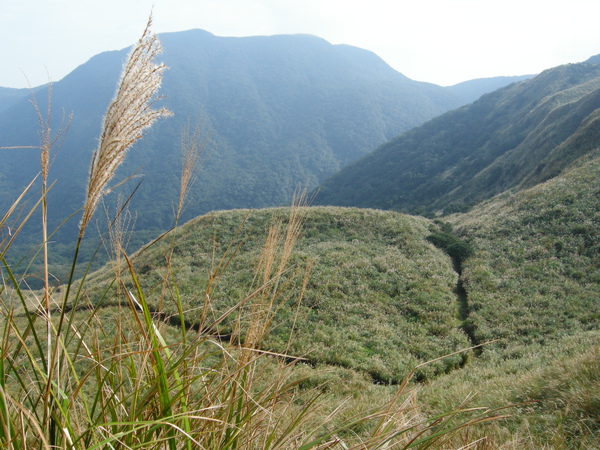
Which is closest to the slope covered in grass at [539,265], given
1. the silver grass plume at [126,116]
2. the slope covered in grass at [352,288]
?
the slope covered in grass at [352,288]

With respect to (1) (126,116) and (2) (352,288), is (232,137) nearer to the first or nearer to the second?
(2) (352,288)

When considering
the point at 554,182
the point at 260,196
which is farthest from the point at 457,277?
the point at 260,196

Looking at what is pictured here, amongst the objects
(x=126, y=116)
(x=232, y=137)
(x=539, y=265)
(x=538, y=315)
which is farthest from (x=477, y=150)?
(x=232, y=137)

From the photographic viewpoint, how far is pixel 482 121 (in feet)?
278

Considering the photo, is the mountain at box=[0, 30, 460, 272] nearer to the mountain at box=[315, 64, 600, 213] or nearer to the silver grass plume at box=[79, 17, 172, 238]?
the mountain at box=[315, 64, 600, 213]

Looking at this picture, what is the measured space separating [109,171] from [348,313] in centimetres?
1301

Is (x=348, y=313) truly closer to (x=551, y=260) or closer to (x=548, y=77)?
(x=551, y=260)

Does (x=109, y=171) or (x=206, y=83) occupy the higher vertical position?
(x=206, y=83)

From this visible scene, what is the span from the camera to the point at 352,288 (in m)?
16.1

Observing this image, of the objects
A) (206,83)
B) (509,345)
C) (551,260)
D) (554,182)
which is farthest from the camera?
(206,83)

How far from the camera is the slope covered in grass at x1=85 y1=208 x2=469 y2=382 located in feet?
35.8

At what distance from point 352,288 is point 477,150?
68.0m

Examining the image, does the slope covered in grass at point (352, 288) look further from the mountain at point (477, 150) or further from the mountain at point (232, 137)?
the mountain at point (232, 137)

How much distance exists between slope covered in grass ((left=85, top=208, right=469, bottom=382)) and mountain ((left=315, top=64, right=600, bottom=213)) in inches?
932
